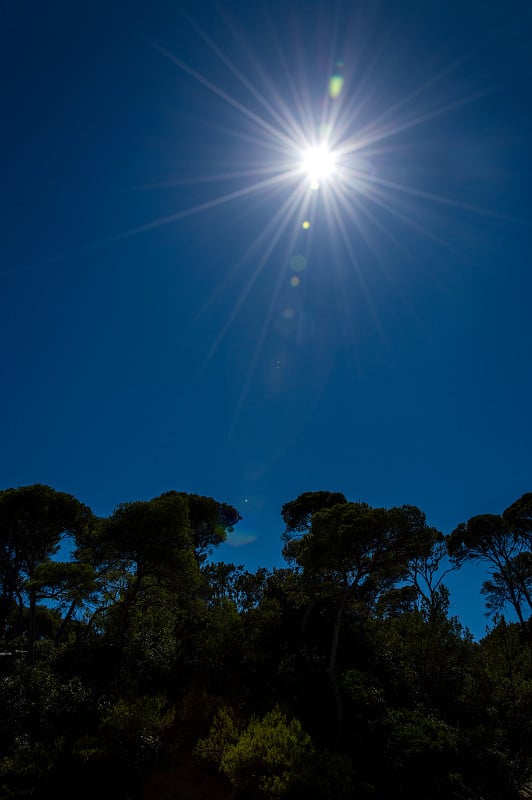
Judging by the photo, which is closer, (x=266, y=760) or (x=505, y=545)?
(x=266, y=760)

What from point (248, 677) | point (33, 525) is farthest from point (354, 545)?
point (33, 525)

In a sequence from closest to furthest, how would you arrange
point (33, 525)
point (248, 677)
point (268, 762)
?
point (268, 762) < point (248, 677) < point (33, 525)

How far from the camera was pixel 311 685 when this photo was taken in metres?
12.3

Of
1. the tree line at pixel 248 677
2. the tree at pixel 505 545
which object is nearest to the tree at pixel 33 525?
the tree line at pixel 248 677

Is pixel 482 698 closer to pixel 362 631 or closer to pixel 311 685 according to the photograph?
pixel 362 631

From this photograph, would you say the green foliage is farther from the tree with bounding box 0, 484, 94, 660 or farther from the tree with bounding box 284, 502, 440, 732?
the tree with bounding box 0, 484, 94, 660

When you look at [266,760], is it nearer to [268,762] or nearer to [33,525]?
[268,762]

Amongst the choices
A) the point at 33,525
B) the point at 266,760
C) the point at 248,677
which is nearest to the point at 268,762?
the point at 266,760

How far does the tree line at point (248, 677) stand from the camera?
7.87 metres

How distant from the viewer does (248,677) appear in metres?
12.6

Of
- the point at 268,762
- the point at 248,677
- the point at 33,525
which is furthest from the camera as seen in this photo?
the point at 33,525

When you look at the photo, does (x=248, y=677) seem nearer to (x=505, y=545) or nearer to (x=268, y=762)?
(x=268, y=762)

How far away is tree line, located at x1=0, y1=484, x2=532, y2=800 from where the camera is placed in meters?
7.87

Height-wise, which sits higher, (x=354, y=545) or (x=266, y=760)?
(x=354, y=545)
